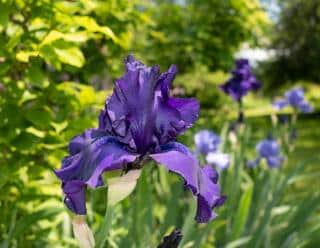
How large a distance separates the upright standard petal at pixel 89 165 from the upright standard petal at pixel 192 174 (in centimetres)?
8

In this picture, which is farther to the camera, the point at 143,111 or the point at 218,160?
the point at 218,160

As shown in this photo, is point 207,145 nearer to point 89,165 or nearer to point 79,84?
point 79,84

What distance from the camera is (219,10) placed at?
4.77 m

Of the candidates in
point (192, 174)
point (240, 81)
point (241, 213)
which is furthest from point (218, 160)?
point (192, 174)

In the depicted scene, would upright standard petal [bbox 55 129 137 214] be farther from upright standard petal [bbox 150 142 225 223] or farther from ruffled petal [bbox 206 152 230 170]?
ruffled petal [bbox 206 152 230 170]

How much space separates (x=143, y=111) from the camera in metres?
1.34

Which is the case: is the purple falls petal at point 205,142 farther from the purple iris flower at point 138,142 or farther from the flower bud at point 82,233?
the flower bud at point 82,233

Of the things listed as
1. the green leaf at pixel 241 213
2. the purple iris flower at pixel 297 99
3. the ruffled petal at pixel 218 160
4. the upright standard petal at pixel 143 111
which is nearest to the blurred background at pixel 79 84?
the green leaf at pixel 241 213

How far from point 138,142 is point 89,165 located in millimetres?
153

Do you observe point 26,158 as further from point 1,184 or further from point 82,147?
point 82,147

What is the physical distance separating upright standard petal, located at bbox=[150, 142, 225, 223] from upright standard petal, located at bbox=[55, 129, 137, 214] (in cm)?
8

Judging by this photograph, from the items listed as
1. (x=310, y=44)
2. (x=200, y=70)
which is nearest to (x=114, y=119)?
(x=200, y=70)

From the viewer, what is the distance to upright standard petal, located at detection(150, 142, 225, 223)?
1191 mm

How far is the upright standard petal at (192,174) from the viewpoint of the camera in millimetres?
1191
